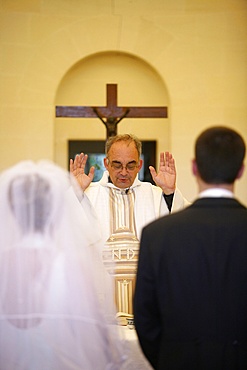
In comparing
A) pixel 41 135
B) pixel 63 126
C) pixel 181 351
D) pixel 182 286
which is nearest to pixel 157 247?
pixel 182 286

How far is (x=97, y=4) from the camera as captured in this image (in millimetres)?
9133

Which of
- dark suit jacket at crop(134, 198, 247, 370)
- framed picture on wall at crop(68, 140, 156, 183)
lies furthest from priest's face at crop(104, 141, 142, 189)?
framed picture on wall at crop(68, 140, 156, 183)

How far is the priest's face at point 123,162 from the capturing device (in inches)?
221

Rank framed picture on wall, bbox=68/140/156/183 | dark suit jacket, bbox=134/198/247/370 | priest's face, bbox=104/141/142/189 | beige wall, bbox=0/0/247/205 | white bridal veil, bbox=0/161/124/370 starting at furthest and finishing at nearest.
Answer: framed picture on wall, bbox=68/140/156/183
beige wall, bbox=0/0/247/205
priest's face, bbox=104/141/142/189
white bridal veil, bbox=0/161/124/370
dark suit jacket, bbox=134/198/247/370

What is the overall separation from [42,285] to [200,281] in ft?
2.32

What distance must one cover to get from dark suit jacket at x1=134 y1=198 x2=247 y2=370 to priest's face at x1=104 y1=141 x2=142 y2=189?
2515 millimetres

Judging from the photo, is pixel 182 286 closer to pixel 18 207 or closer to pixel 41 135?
pixel 18 207

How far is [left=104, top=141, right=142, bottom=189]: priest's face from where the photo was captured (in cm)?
561

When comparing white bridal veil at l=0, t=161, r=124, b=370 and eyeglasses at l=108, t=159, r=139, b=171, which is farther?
eyeglasses at l=108, t=159, r=139, b=171

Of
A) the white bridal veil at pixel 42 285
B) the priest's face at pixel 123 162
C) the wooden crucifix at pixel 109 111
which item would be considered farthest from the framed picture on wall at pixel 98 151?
the white bridal veil at pixel 42 285

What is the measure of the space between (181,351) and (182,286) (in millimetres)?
307

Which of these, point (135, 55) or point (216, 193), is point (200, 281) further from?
point (135, 55)

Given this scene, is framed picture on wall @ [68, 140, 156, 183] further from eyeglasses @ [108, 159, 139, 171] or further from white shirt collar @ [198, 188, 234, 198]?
white shirt collar @ [198, 188, 234, 198]

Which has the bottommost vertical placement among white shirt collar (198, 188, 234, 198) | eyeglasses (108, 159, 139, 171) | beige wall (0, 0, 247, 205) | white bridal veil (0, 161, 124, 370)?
white bridal veil (0, 161, 124, 370)
